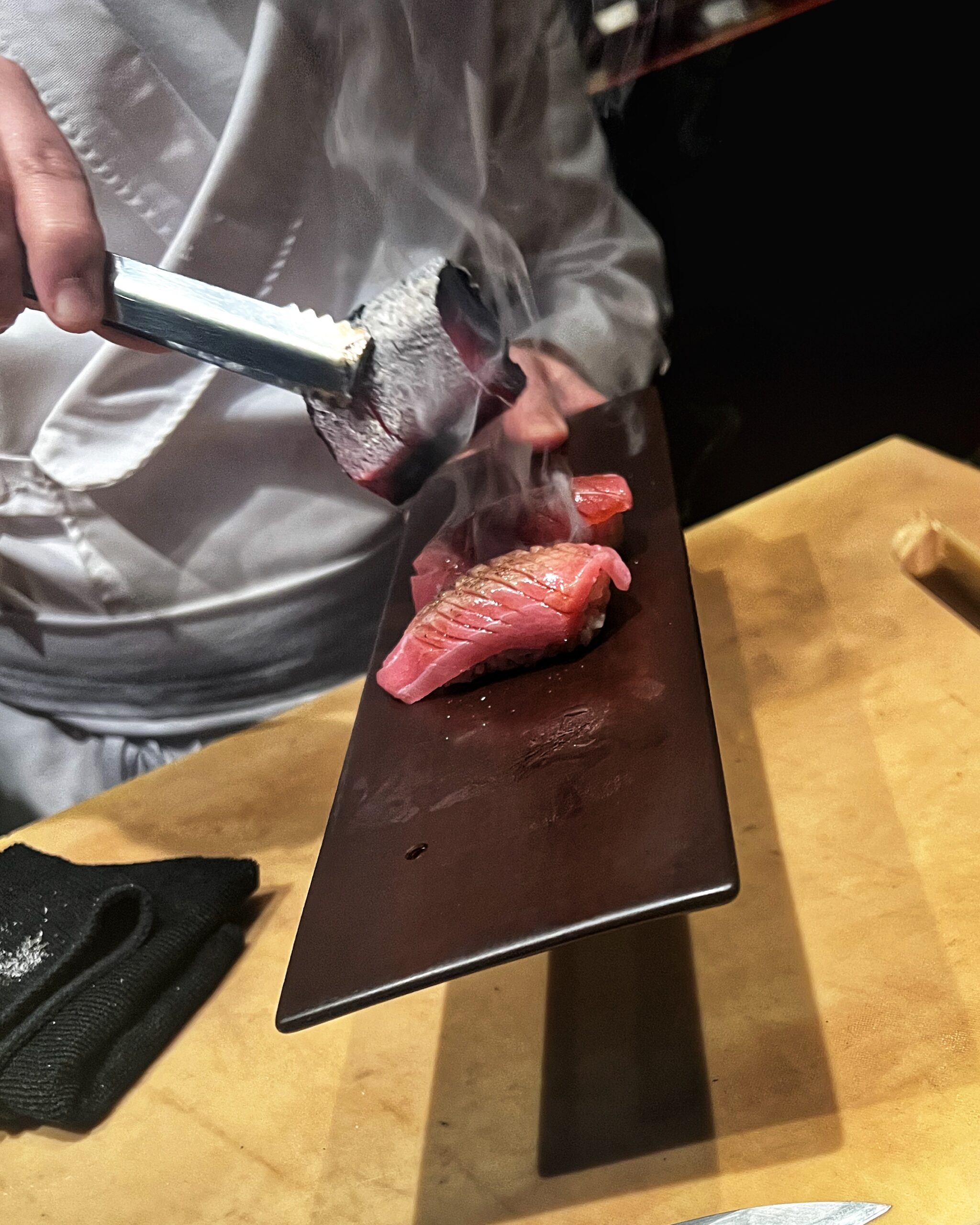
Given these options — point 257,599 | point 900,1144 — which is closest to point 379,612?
point 257,599

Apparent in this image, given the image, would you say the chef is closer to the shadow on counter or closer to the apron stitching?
the apron stitching

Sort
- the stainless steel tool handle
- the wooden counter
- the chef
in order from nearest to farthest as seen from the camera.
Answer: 1. the wooden counter
2. the stainless steel tool handle
3. the chef

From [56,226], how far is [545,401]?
3.07ft

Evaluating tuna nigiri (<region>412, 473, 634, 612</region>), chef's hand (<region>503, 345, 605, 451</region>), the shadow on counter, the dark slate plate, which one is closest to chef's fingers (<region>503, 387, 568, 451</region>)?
chef's hand (<region>503, 345, 605, 451</region>)

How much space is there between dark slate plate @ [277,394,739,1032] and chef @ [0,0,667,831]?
1.68 ft

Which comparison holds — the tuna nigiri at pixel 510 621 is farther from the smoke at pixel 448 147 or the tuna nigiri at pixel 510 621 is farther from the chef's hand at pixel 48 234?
the chef's hand at pixel 48 234

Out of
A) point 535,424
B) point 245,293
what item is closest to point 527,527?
point 535,424

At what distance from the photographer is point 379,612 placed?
6.25 ft

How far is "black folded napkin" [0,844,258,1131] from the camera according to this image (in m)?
1.14

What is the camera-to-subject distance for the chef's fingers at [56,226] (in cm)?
96

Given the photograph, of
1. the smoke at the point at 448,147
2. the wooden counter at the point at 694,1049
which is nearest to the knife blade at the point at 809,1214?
the wooden counter at the point at 694,1049

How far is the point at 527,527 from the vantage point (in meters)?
1.48

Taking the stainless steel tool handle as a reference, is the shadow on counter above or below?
below

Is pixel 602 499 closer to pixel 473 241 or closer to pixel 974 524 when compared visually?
pixel 473 241
